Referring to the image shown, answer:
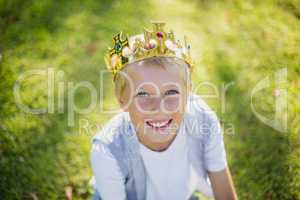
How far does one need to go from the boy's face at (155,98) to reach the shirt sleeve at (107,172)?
0.23 m

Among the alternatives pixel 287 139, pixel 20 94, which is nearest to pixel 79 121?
pixel 20 94

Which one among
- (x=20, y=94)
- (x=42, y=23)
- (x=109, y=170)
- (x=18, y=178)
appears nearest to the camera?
(x=109, y=170)

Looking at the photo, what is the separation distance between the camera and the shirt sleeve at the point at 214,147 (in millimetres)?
2611

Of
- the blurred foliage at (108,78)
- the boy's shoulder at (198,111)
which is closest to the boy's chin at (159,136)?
the boy's shoulder at (198,111)

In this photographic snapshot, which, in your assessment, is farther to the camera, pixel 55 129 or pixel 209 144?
pixel 55 129

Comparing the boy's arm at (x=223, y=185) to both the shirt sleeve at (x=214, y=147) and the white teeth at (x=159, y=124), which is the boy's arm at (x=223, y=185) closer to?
the shirt sleeve at (x=214, y=147)

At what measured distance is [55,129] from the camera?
3561 millimetres

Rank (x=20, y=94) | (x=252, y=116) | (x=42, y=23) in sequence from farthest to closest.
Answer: (x=42, y=23), (x=20, y=94), (x=252, y=116)

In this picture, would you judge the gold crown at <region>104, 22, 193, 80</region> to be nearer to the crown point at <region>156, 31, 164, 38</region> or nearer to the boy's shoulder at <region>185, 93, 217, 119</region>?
the crown point at <region>156, 31, 164, 38</region>

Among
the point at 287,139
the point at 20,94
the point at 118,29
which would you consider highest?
the point at 118,29

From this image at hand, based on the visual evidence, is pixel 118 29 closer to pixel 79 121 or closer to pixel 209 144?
pixel 79 121

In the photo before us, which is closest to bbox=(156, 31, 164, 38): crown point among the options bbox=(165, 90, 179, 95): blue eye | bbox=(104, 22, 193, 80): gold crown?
bbox=(104, 22, 193, 80): gold crown

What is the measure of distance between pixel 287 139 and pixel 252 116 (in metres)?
Answer: 0.32

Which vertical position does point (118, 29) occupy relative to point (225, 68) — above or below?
above
